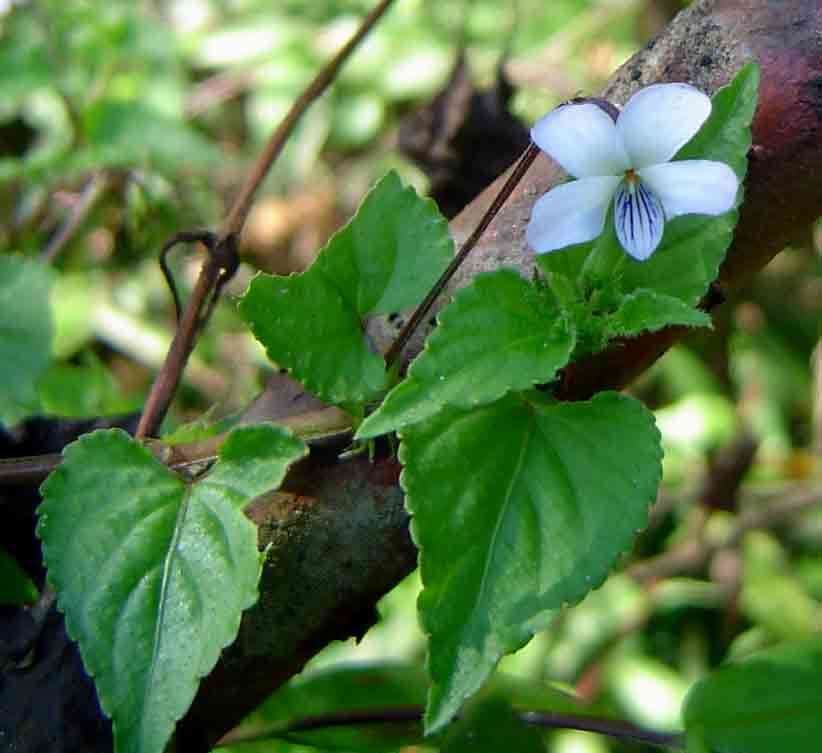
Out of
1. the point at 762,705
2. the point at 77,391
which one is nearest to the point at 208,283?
the point at 762,705

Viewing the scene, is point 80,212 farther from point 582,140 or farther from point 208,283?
point 582,140

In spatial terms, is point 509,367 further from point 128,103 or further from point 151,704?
point 128,103

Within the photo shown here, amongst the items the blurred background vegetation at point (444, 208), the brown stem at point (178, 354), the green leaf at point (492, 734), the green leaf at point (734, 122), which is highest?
the green leaf at point (734, 122)

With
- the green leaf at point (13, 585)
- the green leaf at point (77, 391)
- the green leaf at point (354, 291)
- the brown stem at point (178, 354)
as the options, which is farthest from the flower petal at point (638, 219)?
the green leaf at point (77, 391)

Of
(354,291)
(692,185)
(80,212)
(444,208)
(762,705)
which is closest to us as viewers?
(692,185)

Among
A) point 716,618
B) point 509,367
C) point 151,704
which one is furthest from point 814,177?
point 716,618

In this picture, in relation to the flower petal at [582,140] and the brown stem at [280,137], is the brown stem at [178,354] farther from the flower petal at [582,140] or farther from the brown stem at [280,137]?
the flower petal at [582,140]
